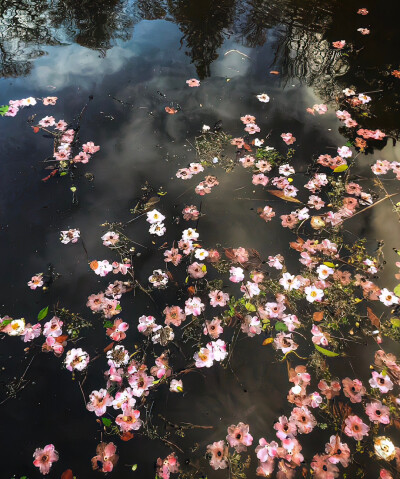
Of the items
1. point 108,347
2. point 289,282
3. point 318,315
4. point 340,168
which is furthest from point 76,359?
point 340,168

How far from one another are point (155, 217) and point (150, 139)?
120cm

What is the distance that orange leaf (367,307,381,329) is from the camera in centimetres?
254

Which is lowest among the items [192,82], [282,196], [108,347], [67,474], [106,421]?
[67,474]

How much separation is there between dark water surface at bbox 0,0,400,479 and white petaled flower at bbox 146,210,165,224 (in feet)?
0.30

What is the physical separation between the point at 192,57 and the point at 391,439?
523cm

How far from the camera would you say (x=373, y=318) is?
257cm

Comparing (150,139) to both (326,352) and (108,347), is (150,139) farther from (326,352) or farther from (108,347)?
(326,352)

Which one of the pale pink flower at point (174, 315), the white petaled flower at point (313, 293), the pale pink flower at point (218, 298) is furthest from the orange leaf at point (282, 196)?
the pale pink flower at point (174, 315)

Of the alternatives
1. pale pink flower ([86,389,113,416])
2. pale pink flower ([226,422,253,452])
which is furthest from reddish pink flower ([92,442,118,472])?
pale pink flower ([226,422,253,452])

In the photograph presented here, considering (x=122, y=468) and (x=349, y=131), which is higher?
(x=349, y=131)

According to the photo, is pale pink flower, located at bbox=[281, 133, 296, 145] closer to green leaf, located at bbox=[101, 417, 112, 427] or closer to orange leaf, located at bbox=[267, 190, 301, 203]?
orange leaf, located at bbox=[267, 190, 301, 203]

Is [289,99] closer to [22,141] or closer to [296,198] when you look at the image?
[296,198]

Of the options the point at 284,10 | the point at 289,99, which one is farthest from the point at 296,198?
the point at 284,10

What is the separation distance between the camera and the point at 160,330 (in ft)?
8.24
